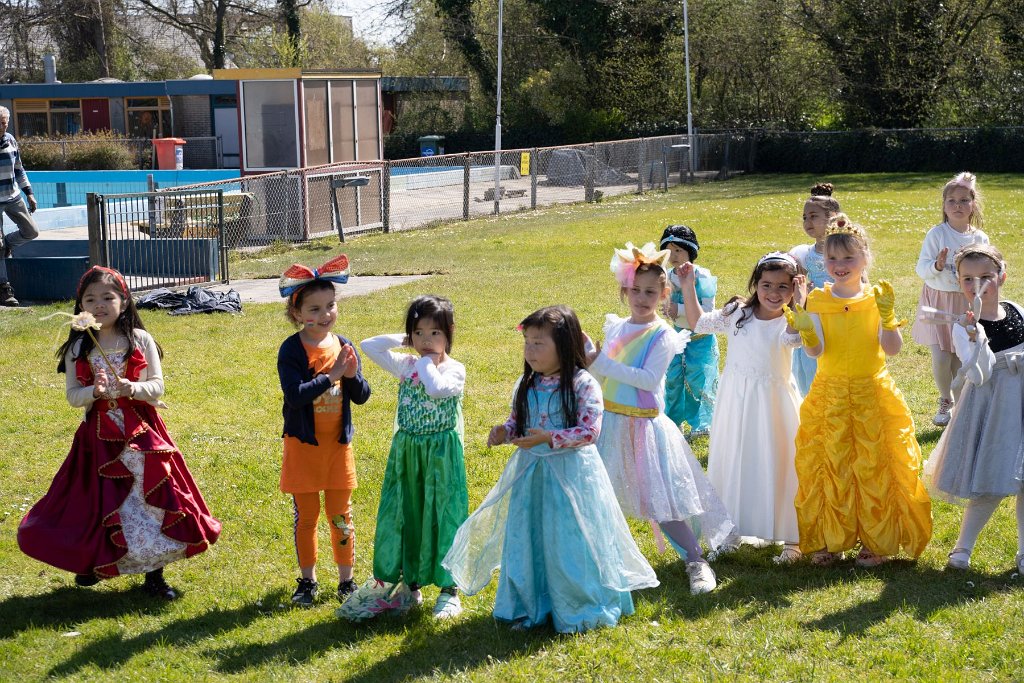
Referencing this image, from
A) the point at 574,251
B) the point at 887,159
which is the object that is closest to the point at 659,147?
the point at 887,159

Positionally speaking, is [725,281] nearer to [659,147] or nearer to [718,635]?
[718,635]

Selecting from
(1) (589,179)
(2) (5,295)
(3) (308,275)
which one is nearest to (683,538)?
(3) (308,275)

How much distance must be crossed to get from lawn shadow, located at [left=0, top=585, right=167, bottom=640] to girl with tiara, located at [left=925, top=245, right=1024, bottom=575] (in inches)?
146

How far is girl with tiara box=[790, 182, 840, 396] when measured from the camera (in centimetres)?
682

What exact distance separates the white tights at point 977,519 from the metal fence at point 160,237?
35.3 feet

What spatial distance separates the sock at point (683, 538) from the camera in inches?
203

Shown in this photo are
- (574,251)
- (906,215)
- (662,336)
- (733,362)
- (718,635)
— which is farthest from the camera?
(906,215)

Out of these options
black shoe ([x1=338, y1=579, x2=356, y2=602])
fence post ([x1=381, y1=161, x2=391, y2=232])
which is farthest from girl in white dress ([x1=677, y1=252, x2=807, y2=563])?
fence post ([x1=381, y1=161, x2=391, y2=232])

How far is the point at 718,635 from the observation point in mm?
4586

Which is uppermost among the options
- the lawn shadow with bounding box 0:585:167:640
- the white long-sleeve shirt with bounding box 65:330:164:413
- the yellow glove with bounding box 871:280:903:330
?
the yellow glove with bounding box 871:280:903:330

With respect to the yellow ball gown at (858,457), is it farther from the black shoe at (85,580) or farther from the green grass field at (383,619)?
the black shoe at (85,580)

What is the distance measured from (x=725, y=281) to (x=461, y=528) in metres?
9.98

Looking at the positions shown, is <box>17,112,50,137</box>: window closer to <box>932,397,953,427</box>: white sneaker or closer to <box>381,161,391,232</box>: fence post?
<box>381,161,391,232</box>: fence post

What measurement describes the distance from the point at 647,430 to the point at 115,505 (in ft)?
8.02
